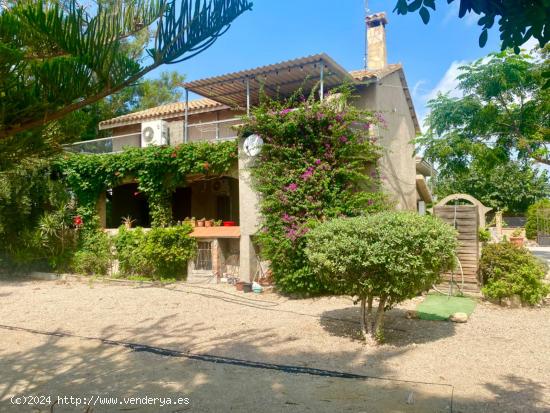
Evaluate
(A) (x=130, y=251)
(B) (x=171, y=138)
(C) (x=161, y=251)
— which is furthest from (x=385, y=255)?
(B) (x=171, y=138)

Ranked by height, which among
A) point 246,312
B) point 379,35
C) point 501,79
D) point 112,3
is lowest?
point 246,312

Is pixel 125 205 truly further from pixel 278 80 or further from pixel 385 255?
pixel 385 255

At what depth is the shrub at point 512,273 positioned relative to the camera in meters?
8.06

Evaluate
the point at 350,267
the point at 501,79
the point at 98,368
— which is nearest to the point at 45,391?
the point at 98,368

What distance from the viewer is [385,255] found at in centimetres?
551

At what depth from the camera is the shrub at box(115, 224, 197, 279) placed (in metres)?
12.2

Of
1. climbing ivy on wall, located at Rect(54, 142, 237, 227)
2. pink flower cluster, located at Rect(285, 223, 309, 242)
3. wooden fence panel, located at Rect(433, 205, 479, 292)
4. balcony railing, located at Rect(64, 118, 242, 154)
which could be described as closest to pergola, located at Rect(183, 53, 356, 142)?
climbing ivy on wall, located at Rect(54, 142, 237, 227)

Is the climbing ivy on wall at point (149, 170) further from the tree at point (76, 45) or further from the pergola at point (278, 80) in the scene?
the tree at point (76, 45)

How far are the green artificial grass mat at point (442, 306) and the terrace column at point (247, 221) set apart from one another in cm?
450

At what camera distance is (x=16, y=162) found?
3686 millimetres

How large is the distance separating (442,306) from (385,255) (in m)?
3.75

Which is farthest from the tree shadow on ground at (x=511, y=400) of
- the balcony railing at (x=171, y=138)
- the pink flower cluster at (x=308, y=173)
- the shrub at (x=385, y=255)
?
the balcony railing at (x=171, y=138)

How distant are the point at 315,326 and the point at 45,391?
4.13m

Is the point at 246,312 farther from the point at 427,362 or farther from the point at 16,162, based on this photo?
the point at 16,162
